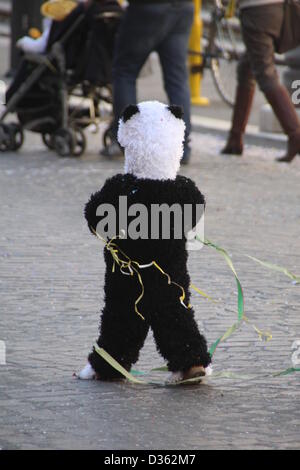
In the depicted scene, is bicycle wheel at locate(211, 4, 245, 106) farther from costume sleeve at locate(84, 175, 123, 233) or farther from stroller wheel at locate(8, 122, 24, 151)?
costume sleeve at locate(84, 175, 123, 233)

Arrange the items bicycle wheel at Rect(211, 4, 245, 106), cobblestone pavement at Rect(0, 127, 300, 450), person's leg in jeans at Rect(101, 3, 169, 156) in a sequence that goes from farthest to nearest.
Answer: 1. bicycle wheel at Rect(211, 4, 245, 106)
2. person's leg in jeans at Rect(101, 3, 169, 156)
3. cobblestone pavement at Rect(0, 127, 300, 450)

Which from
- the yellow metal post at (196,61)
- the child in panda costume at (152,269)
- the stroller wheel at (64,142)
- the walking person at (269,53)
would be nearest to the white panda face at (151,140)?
the child in panda costume at (152,269)

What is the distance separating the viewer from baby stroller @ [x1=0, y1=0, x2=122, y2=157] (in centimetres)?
1064

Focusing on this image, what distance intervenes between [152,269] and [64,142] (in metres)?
6.10

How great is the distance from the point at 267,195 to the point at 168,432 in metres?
5.15

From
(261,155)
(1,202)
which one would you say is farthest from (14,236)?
(261,155)

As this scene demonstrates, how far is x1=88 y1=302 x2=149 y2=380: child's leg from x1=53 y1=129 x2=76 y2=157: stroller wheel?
19.6ft

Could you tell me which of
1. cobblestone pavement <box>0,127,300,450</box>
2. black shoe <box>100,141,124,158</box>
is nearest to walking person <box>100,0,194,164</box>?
black shoe <box>100,141,124,158</box>

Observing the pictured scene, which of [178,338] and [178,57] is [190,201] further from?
[178,57]

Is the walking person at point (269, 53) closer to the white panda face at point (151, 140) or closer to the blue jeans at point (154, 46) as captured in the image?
the blue jeans at point (154, 46)

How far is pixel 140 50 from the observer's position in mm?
10352

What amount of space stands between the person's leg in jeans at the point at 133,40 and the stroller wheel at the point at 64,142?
0.56 m

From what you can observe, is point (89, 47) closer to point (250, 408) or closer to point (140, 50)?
point (140, 50)

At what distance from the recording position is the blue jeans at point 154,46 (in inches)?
405
